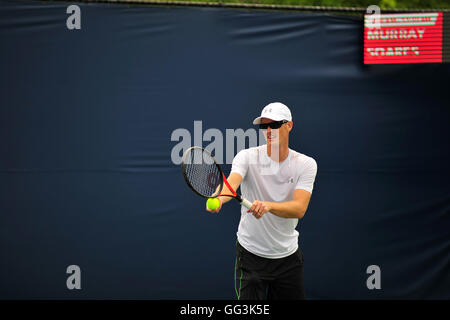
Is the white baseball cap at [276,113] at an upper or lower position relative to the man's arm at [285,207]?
upper

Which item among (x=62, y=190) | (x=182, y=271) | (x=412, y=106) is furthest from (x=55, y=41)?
(x=412, y=106)

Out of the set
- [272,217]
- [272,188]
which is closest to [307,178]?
[272,188]

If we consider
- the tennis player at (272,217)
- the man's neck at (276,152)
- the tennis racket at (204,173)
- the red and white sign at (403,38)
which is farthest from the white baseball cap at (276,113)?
the red and white sign at (403,38)

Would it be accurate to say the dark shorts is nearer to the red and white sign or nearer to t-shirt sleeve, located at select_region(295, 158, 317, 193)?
t-shirt sleeve, located at select_region(295, 158, 317, 193)

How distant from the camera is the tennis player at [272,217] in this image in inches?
108

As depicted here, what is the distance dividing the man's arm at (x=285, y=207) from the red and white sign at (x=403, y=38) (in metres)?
1.96

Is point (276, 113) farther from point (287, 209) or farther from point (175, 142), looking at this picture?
point (175, 142)

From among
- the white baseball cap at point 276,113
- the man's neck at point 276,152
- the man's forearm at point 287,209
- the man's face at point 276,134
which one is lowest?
the man's forearm at point 287,209

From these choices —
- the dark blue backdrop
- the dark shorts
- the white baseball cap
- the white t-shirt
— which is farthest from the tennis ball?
the dark blue backdrop

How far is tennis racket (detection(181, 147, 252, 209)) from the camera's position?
260cm

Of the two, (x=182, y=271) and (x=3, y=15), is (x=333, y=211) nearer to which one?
(x=182, y=271)

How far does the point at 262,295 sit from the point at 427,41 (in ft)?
9.51

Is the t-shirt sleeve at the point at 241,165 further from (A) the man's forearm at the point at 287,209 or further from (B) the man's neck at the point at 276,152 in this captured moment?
(A) the man's forearm at the point at 287,209

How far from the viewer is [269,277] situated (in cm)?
274
